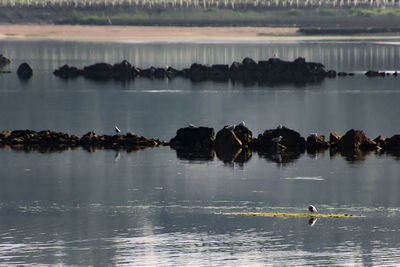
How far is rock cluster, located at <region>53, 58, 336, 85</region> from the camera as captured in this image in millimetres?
119750

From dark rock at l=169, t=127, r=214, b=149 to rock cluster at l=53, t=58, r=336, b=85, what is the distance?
60443 millimetres

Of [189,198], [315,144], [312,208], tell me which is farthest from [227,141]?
[312,208]

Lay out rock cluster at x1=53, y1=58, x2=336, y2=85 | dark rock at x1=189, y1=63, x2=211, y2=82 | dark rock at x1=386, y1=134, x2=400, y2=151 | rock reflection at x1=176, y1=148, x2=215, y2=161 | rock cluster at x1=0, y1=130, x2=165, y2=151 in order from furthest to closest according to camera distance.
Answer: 1. dark rock at x1=189, y1=63, x2=211, y2=82
2. rock cluster at x1=53, y1=58, x2=336, y2=85
3. rock cluster at x1=0, y1=130, x2=165, y2=151
4. dark rock at x1=386, y1=134, x2=400, y2=151
5. rock reflection at x1=176, y1=148, x2=215, y2=161

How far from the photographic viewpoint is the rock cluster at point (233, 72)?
393 ft

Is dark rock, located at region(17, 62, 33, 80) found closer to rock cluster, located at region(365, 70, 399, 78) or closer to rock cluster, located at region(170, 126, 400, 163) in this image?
rock cluster, located at region(365, 70, 399, 78)

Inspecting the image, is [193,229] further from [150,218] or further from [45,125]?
[45,125]

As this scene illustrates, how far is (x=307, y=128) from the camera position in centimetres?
6925

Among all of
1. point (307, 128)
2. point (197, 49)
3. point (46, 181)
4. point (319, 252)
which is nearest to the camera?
point (319, 252)

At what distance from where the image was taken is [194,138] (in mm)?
56500

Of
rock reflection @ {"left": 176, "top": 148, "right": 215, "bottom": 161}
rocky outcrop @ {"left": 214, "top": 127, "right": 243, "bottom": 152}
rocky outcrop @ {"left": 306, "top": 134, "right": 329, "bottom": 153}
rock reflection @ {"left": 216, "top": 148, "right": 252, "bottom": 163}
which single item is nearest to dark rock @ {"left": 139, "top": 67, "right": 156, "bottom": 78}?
rocky outcrop @ {"left": 214, "top": 127, "right": 243, "bottom": 152}

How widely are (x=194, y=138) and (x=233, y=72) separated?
6635 cm

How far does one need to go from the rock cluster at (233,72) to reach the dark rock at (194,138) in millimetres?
60443

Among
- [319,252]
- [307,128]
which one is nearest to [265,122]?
[307,128]

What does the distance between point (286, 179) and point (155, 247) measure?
13905 millimetres
